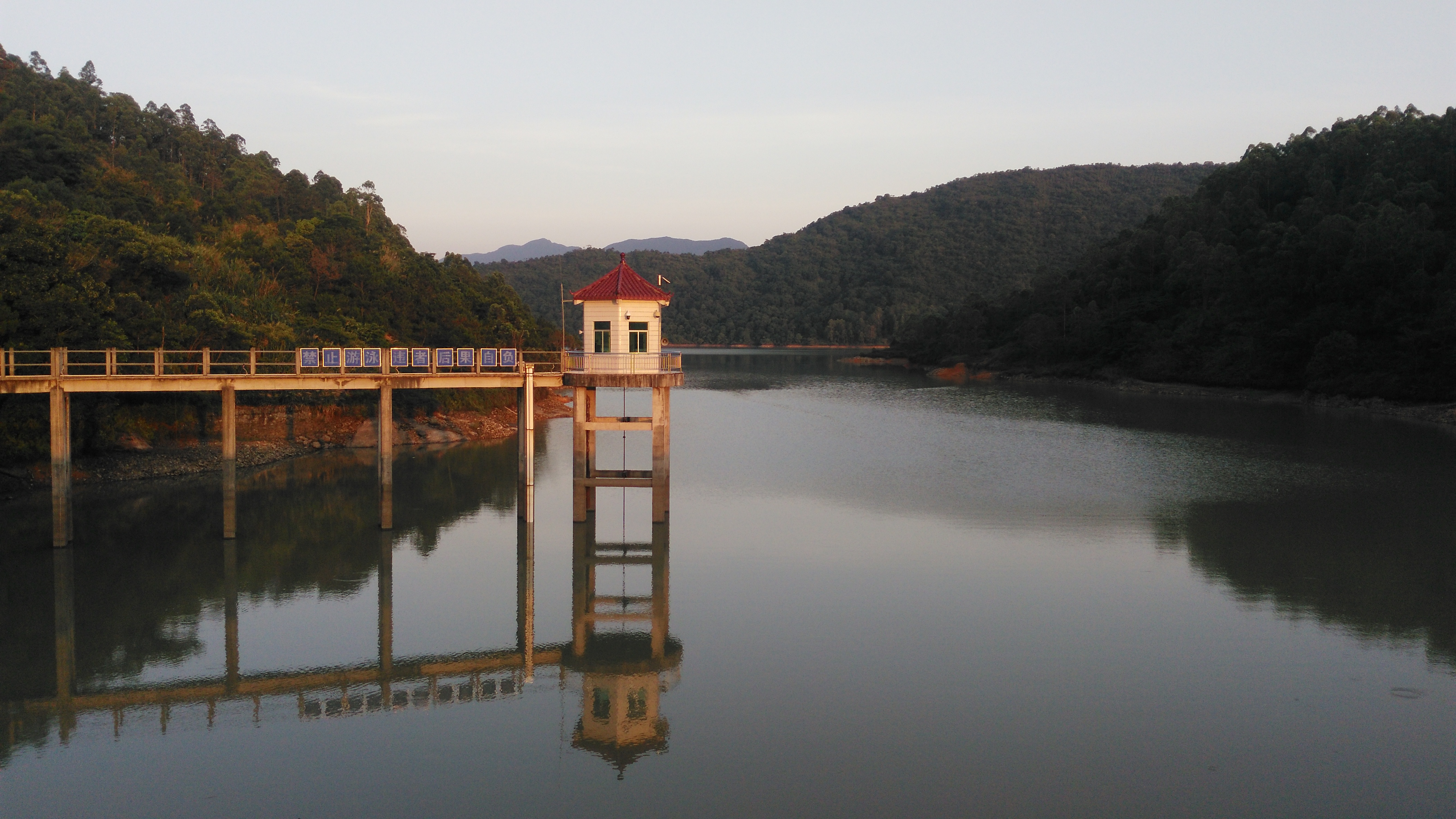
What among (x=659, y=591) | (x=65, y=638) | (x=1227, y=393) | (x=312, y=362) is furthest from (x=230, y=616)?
(x=1227, y=393)

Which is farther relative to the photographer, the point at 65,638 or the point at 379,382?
the point at 379,382

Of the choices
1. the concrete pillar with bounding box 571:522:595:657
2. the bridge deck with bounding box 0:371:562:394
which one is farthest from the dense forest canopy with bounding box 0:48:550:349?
the concrete pillar with bounding box 571:522:595:657

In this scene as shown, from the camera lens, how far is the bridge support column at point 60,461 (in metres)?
23.7

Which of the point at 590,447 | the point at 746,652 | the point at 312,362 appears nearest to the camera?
the point at 746,652

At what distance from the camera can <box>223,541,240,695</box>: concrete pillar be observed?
679 inches

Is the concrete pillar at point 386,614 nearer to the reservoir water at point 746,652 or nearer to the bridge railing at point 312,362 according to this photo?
the reservoir water at point 746,652

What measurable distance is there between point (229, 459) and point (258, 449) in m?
15.6

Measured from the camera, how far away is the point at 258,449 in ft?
129

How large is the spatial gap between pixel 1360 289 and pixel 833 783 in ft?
Result: 224

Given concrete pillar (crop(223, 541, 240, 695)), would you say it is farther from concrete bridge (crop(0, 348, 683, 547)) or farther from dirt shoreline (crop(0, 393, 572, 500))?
dirt shoreline (crop(0, 393, 572, 500))

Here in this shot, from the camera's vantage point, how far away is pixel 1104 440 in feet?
164

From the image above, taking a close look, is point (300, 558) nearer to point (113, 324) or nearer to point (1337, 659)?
point (113, 324)

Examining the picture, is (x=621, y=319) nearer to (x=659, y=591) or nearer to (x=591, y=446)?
(x=591, y=446)

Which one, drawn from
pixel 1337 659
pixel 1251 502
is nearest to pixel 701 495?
pixel 1251 502
